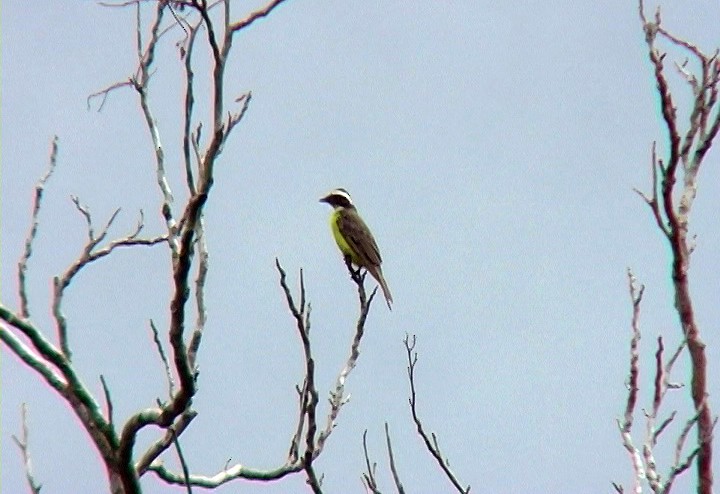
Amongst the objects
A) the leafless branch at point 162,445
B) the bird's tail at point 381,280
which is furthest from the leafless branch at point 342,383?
the bird's tail at point 381,280

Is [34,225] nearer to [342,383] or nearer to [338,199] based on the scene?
[342,383]

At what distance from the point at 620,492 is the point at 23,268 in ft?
11.8

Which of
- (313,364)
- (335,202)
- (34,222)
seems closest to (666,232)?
(313,364)

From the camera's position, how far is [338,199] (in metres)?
14.1

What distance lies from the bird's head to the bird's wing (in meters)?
0.46

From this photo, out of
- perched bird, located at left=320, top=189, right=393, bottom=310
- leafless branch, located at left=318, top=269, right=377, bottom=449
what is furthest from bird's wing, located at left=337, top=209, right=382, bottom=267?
leafless branch, located at left=318, top=269, right=377, bottom=449

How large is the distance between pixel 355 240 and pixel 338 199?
1559 mm

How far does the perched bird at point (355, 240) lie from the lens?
1219cm

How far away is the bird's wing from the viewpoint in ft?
40.6

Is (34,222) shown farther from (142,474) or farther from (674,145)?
(674,145)

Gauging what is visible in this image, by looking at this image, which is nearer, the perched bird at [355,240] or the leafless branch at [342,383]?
the leafless branch at [342,383]

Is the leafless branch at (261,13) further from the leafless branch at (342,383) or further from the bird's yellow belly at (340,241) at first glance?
the bird's yellow belly at (340,241)

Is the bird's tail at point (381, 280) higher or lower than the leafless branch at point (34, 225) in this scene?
higher

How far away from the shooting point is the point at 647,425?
4.77 meters
